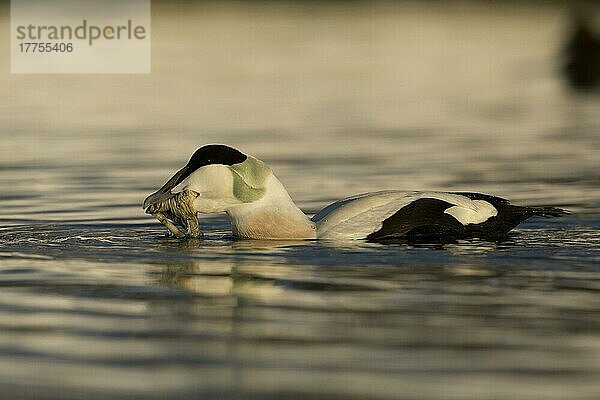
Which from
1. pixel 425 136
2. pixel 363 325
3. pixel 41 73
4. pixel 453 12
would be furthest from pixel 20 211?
pixel 453 12

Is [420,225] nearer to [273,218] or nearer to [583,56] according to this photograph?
[273,218]

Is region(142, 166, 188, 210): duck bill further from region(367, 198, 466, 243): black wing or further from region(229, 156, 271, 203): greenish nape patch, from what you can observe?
region(367, 198, 466, 243): black wing

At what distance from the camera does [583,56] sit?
31.3 meters

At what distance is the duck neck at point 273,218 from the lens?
36.1 feet

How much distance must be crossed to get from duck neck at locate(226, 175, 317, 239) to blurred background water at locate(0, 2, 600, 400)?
0.15 meters

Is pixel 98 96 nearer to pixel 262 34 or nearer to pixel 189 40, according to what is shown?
pixel 189 40

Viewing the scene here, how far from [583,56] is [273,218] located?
2130 centimetres

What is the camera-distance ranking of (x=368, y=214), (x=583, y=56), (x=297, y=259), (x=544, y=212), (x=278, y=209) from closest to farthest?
(x=297, y=259) → (x=368, y=214) → (x=278, y=209) → (x=544, y=212) → (x=583, y=56)

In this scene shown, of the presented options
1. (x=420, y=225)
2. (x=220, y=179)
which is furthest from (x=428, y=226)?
(x=220, y=179)

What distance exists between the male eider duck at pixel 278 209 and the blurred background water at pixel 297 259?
0.19 meters

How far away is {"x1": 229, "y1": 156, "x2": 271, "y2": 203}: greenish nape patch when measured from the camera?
11.0 meters

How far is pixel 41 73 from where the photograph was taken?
31.5 m

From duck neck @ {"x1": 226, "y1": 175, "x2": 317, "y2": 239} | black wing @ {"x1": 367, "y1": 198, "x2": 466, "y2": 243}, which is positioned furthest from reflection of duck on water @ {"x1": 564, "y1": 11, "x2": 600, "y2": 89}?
duck neck @ {"x1": 226, "y1": 175, "x2": 317, "y2": 239}

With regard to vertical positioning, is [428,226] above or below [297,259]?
above
